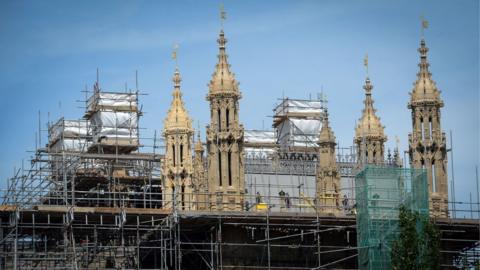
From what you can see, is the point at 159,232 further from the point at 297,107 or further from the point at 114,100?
the point at 297,107

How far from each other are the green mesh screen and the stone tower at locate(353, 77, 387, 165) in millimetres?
15360

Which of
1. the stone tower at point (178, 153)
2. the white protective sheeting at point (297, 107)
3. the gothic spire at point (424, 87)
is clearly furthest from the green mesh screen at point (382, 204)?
Answer: the white protective sheeting at point (297, 107)

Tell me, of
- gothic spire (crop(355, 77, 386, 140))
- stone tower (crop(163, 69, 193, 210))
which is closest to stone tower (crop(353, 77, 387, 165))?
gothic spire (crop(355, 77, 386, 140))

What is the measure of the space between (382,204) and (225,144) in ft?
33.5

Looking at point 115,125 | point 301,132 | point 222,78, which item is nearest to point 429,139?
point 222,78

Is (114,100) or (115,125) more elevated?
(114,100)

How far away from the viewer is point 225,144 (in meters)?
84.2

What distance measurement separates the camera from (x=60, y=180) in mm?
94500

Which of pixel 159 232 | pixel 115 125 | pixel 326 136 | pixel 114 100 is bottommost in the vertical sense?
pixel 159 232

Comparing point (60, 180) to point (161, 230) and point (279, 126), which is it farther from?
point (279, 126)

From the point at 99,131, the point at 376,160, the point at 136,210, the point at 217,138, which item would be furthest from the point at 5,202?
the point at 376,160

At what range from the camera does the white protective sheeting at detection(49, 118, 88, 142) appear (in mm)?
103438

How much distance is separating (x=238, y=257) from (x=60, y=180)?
18211 mm

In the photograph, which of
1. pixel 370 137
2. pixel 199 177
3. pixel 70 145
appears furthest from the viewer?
pixel 70 145
